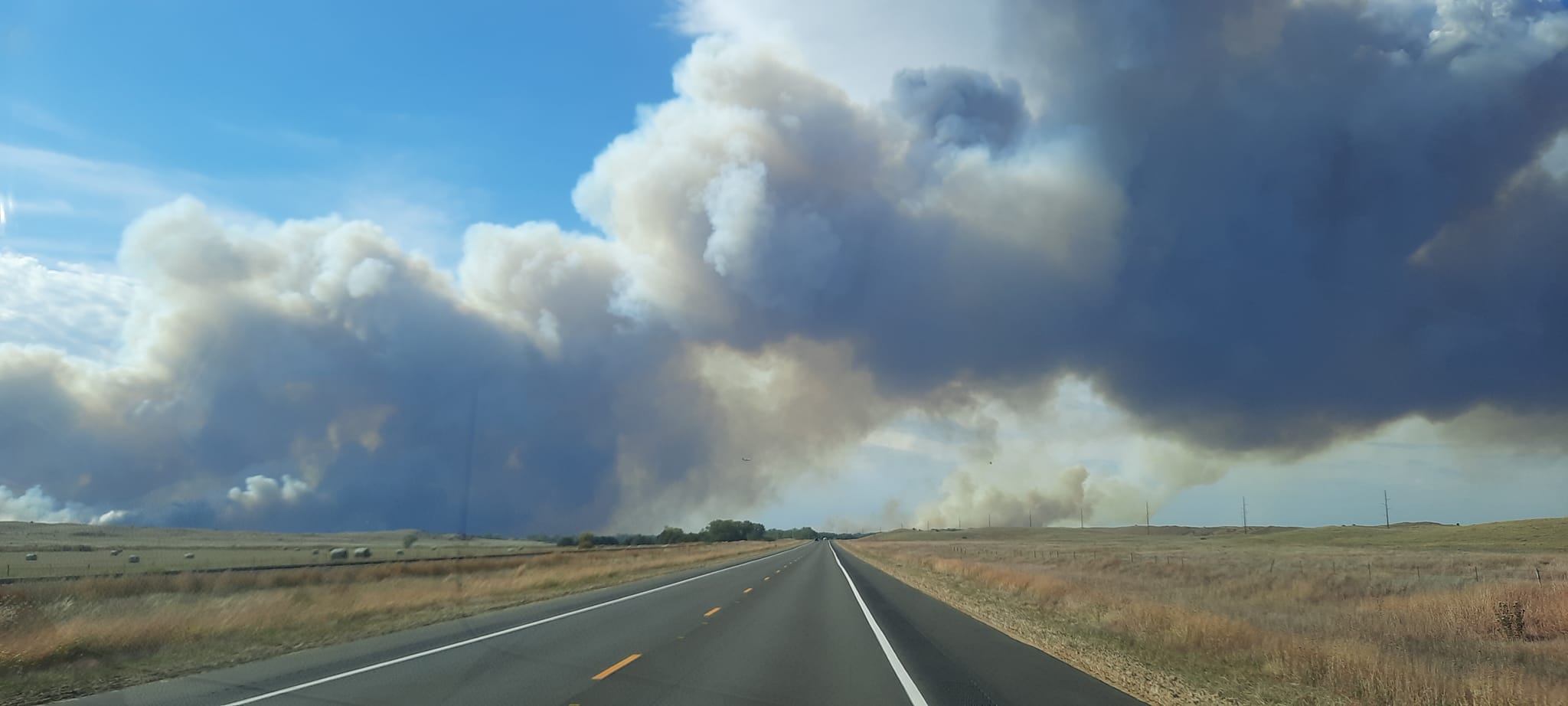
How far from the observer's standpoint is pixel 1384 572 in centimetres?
4066

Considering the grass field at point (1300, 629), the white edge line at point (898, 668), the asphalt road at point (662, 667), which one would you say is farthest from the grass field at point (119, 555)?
the grass field at point (1300, 629)

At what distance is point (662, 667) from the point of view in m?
12.6

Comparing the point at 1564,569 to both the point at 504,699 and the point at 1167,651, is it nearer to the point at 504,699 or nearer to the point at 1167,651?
the point at 1167,651

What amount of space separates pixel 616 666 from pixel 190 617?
1203cm

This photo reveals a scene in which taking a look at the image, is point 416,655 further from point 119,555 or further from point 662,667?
point 119,555

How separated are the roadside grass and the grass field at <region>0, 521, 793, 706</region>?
31 mm

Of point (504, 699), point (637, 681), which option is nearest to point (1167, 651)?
point (637, 681)

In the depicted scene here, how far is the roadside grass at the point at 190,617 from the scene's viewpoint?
12.9 metres

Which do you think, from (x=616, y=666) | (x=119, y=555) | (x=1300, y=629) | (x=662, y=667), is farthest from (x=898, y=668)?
(x=119, y=555)

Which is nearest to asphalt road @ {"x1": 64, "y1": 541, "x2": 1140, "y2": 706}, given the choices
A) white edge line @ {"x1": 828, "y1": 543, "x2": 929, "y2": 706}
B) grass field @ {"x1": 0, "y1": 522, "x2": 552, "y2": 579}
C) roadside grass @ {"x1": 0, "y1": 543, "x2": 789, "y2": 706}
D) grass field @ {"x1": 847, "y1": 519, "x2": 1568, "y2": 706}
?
white edge line @ {"x1": 828, "y1": 543, "x2": 929, "y2": 706}

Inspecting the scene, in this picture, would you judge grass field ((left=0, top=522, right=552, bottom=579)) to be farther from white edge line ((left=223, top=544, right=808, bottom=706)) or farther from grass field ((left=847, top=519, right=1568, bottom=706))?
grass field ((left=847, top=519, right=1568, bottom=706))

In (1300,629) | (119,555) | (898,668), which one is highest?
(898,668)

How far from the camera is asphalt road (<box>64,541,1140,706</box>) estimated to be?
10352mm

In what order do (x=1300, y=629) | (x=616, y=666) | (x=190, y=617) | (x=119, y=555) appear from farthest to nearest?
(x=119, y=555), (x=190, y=617), (x=1300, y=629), (x=616, y=666)
